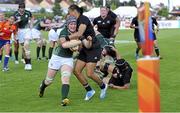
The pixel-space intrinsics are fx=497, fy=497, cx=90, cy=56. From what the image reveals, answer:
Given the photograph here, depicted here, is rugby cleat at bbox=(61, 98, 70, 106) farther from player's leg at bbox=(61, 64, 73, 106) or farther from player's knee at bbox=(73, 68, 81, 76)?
player's knee at bbox=(73, 68, 81, 76)

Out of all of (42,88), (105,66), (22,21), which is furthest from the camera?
(22,21)

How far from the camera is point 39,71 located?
51.9ft

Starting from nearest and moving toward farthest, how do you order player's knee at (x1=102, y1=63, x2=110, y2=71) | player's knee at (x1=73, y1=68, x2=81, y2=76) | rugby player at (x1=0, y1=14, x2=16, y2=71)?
player's knee at (x1=73, y1=68, x2=81, y2=76) < player's knee at (x1=102, y1=63, x2=110, y2=71) < rugby player at (x1=0, y1=14, x2=16, y2=71)

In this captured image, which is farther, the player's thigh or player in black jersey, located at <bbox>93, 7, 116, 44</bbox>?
player in black jersey, located at <bbox>93, 7, 116, 44</bbox>

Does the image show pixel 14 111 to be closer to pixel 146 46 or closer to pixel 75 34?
pixel 75 34

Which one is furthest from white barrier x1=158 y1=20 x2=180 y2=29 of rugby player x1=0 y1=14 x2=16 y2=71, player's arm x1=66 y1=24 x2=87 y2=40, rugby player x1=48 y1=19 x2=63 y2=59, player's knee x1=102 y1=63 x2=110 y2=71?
player's arm x1=66 y1=24 x2=87 y2=40

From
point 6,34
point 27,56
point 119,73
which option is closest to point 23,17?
point 6,34

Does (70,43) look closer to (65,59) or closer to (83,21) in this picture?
(65,59)

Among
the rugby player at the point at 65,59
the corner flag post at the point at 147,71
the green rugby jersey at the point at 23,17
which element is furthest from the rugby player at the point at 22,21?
the corner flag post at the point at 147,71

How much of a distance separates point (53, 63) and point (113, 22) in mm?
4930

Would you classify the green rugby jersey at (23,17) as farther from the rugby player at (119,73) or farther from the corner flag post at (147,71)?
the corner flag post at (147,71)

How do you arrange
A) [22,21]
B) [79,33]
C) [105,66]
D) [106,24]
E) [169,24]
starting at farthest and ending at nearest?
1. [169,24]
2. [22,21]
3. [106,24]
4. [105,66]
5. [79,33]

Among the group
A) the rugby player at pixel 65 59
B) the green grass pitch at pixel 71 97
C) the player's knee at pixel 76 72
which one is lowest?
the green grass pitch at pixel 71 97

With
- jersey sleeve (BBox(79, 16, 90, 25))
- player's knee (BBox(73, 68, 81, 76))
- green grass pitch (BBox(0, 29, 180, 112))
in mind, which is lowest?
green grass pitch (BBox(0, 29, 180, 112))
